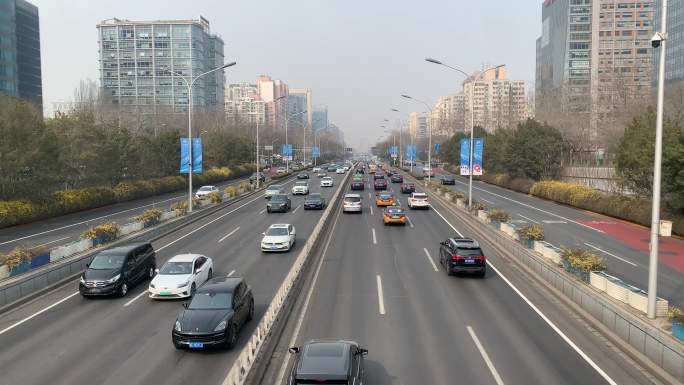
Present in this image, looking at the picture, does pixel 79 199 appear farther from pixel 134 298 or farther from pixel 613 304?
pixel 613 304

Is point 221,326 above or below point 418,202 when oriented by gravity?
below

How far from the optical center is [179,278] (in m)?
18.2

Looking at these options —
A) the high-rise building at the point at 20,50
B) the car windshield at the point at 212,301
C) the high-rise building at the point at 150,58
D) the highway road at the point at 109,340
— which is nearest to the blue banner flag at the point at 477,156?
the highway road at the point at 109,340

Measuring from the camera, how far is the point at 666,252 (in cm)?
2720

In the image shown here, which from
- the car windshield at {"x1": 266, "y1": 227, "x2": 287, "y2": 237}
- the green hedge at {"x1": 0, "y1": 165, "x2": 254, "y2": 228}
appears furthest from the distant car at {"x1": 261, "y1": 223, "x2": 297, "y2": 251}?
the green hedge at {"x1": 0, "y1": 165, "x2": 254, "y2": 228}

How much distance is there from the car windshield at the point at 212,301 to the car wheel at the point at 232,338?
675 millimetres

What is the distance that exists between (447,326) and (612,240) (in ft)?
67.5

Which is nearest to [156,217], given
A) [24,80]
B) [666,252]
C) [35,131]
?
[35,131]

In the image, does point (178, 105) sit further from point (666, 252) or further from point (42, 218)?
point (666, 252)

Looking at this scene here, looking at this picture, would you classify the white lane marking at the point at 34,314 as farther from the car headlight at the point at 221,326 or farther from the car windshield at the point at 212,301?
the car headlight at the point at 221,326

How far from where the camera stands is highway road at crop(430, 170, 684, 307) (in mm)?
21625

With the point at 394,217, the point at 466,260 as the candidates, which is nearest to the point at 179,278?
the point at 466,260

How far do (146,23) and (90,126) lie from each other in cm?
13098

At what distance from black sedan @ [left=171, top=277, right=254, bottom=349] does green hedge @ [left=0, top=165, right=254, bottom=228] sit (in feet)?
94.0
